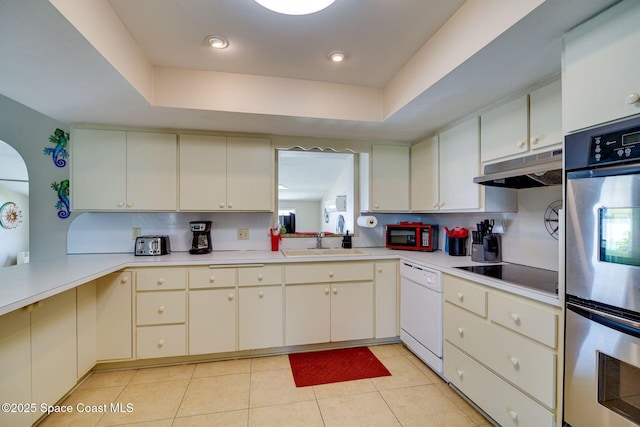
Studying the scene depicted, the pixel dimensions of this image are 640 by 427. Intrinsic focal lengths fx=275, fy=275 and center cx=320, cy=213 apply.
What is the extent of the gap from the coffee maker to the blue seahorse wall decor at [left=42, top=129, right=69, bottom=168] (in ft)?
4.50

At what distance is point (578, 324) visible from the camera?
1193 millimetres

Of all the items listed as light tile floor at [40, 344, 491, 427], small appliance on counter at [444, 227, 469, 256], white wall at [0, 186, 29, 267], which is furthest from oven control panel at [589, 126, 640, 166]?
white wall at [0, 186, 29, 267]

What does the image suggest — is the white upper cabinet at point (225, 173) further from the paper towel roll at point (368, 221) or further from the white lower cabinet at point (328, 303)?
the paper towel roll at point (368, 221)

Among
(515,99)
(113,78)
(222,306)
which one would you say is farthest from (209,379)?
(515,99)

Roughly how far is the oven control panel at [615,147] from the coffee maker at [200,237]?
2.77 metres

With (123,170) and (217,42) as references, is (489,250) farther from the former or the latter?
(123,170)

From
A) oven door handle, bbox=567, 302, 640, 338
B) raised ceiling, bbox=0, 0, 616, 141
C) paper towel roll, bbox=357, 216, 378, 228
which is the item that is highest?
raised ceiling, bbox=0, 0, 616, 141

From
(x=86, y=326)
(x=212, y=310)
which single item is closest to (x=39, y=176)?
(x=86, y=326)

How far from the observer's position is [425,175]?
9.29 ft

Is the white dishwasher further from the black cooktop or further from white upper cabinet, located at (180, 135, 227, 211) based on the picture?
white upper cabinet, located at (180, 135, 227, 211)

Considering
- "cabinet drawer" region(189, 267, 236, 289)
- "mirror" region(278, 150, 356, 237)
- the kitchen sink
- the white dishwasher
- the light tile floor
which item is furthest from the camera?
"mirror" region(278, 150, 356, 237)

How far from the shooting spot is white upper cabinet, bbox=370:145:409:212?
9.87 feet

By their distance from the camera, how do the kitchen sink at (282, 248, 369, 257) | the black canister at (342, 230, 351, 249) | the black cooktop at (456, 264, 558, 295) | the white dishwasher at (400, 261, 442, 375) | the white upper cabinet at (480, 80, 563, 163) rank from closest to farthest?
the black cooktop at (456, 264, 558, 295) < the white upper cabinet at (480, 80, 563, 163) < the white dishwasher at (400, 261, 442, 375) < the kitchen sink at (282, 248, 369, 257) < the black canister at (342, 230, 351, 249)

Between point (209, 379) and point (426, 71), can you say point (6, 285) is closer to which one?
point (209, 379)
